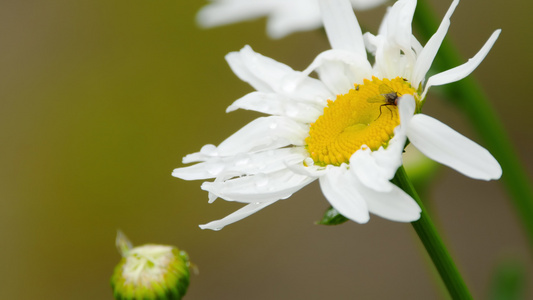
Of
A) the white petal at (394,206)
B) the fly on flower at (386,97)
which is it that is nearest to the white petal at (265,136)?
the fly on flower at (386,97)

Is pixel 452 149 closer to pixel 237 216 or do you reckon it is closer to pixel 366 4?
pixel 237 216

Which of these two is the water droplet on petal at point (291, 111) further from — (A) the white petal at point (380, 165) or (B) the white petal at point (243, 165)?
(A) the white petal at point (380, 165)

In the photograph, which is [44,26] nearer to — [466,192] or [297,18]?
[466,192]

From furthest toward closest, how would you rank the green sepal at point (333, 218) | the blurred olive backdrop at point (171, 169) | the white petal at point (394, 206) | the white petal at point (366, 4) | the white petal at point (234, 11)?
the blurred olive backdrop at point (171, 169)
the white petal at point (234, 11)
the white petal at point (366, 4)
the green sepal at point (333, 218)
the white petal at point (394, 206)

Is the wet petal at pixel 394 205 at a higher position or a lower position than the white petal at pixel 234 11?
lower

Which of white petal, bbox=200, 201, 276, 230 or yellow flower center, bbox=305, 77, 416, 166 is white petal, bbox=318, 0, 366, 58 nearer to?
yellow flower center, bbox=305, 77, 416, 166

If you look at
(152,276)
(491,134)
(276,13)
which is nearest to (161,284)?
(152,276)

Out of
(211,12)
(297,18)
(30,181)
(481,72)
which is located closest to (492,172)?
(297,18)
